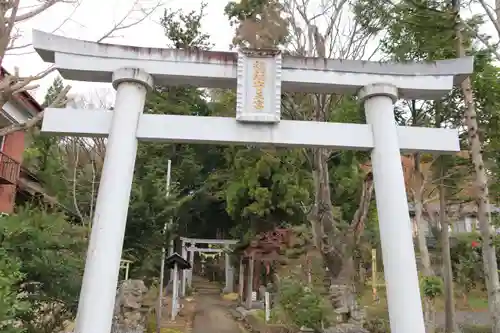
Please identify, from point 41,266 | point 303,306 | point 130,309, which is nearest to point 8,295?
point 41,266

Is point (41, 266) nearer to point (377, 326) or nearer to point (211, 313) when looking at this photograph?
point (377, 326)

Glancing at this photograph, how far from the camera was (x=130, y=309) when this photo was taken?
360 inches

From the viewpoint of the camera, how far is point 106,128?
5.43 meters

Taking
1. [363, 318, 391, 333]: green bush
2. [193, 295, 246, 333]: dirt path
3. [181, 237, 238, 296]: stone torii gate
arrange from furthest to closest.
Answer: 1. [181, 237, 238, 296]: stone torii gate
2. [193, 295, 246, 333]: dirt path
3. [363, 318, 391, 333]: green bush

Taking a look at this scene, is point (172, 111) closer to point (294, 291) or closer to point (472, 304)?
point (294, 291)

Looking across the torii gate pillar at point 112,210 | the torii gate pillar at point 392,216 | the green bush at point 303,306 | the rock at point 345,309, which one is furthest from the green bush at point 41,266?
the rock at point 345,309

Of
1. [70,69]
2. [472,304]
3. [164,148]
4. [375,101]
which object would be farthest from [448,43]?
[164,148]

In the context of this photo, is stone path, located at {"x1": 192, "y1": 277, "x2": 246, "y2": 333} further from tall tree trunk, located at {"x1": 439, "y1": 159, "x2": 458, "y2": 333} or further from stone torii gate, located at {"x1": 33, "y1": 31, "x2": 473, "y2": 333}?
stone torii gate, located at {"x1": 33, "y1": 31, "x2": 473, "y2": 333}

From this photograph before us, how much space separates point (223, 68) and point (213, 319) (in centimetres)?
1345

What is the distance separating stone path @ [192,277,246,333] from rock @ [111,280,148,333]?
536 cm

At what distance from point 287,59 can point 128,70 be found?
2.16 m

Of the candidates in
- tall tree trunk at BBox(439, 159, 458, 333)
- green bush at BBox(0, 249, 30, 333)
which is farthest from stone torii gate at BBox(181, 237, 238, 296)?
green bush at BBox(0, 249, 30, 333)

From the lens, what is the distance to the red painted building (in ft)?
39.4

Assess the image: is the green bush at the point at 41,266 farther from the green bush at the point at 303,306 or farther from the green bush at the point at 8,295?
the green bush at the point at 303,306
